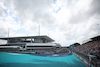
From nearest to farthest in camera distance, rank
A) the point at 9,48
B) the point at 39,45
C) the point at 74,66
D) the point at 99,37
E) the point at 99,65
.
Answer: the point at 99,65
the point at 74,66
the point at 99,37
the point at 9,48
the point at 39,45

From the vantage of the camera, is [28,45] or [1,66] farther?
[28,45]

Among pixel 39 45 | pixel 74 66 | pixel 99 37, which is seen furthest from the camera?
pixel 39 45

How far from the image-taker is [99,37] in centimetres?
3353

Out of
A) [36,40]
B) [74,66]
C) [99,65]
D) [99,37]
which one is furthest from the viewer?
[36,40]

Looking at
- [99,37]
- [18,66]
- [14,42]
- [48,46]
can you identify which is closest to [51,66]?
[18,66]

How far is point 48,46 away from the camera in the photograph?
65375 millimetres

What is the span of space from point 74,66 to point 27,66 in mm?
11469

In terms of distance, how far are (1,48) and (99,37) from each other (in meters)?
76.5

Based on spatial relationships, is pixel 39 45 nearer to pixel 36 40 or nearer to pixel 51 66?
pixel 36 40

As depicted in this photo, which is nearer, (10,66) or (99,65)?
(99,65)

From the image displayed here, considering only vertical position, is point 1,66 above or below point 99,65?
below

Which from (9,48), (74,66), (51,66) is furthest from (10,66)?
(9,48)

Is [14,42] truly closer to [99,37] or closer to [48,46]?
[48,46]

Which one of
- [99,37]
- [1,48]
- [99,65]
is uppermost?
[99,37]
